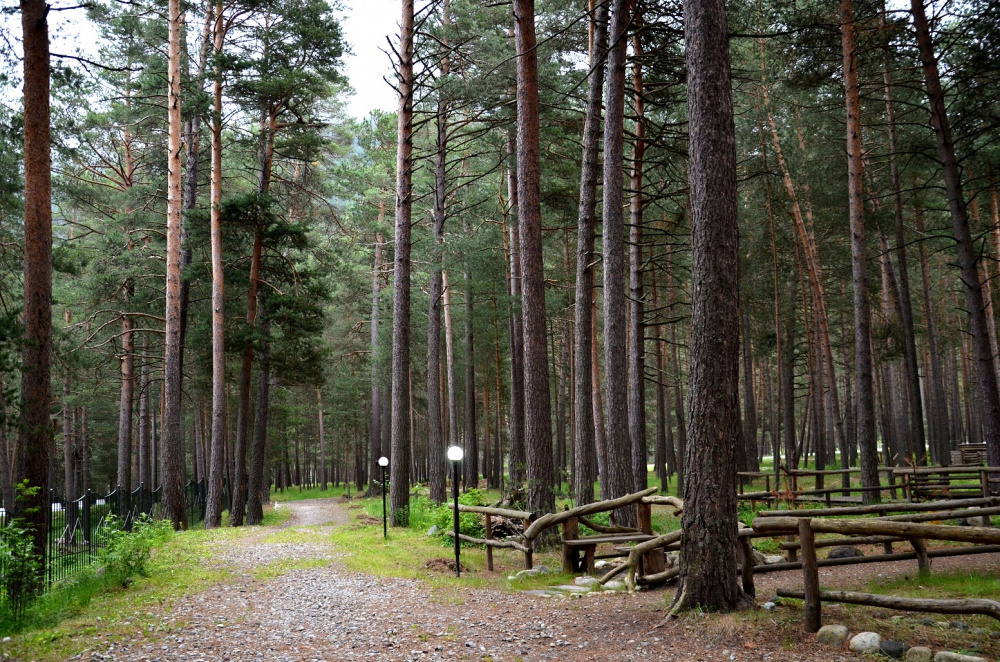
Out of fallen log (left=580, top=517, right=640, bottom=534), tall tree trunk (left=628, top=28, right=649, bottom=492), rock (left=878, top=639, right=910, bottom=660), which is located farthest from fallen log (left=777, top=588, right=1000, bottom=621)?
tall tree trunk (left=628, top=28, right=649, bottom=492)

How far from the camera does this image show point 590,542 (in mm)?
9008

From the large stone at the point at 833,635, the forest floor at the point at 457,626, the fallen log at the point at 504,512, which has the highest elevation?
the fallen log at the point at 504,512

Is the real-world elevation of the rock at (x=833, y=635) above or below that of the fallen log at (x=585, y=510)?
below

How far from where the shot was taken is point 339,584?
9039 millimetres

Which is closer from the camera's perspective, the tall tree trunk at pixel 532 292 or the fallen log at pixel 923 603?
the fallen log at pixel 923 603

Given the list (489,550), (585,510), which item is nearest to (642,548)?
(585,510)

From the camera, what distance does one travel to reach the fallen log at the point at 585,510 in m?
8.62

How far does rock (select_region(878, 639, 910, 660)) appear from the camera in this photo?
192 inches

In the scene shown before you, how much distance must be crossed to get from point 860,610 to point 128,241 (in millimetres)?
21049

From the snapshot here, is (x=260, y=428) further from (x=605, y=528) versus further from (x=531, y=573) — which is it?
(x=605, y=528)

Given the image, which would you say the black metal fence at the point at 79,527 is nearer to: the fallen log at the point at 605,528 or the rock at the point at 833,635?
the fallen log at the point at 605,528

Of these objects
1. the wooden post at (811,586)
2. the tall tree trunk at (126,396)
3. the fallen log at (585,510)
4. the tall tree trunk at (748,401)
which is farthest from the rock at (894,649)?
the tall tree trunk at (126,396)

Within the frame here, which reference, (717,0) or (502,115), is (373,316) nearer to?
(502,115)

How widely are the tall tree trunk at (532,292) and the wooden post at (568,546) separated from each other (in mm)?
1124
